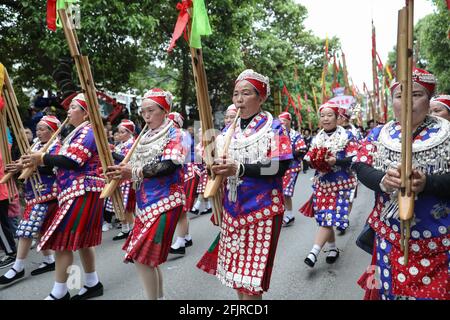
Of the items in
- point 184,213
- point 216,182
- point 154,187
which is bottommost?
point 184,213

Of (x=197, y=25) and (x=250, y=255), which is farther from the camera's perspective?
(x=250, y=255)

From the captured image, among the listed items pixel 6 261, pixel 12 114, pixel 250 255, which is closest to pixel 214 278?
pixel 250 255

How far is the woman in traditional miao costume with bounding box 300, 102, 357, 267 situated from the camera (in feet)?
15.4

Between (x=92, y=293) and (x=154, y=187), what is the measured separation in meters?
1.46

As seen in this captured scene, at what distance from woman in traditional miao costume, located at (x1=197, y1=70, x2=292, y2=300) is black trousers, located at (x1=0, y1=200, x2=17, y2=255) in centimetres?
361

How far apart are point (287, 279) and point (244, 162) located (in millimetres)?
1975

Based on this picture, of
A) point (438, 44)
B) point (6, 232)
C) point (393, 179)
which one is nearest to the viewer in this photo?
point (393, 179)

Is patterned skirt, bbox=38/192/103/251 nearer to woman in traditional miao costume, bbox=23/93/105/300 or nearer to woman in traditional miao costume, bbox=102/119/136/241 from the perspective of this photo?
woman in traditional miao costume, bbox=23/93/105/300

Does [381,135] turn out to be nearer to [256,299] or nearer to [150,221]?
[256,299]

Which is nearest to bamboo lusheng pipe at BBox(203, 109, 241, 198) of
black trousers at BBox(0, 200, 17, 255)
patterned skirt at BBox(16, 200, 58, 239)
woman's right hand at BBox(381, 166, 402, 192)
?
woman's right hand at BBox(381, 166, 402, 192)

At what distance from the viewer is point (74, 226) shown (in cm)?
366

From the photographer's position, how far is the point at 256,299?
2854mm

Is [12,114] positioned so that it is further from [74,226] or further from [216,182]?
[216,182]
